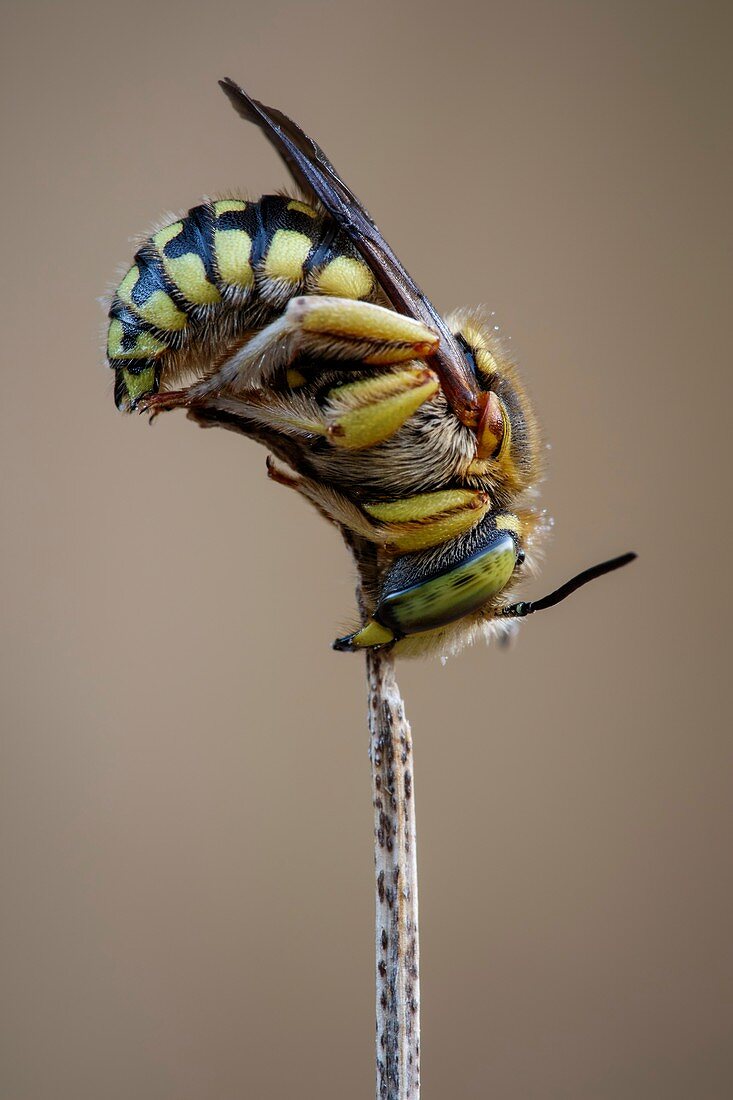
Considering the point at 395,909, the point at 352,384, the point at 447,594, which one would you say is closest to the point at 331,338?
the point at 352,384

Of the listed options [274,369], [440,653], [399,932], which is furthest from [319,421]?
[399,932]

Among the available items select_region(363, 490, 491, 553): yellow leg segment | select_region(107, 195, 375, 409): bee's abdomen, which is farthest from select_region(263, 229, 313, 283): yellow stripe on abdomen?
select_region(363, 490, 491, 553): yellow leg segment

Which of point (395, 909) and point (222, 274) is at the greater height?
point (222, 274)

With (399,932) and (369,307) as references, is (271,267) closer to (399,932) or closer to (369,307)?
(369,307)

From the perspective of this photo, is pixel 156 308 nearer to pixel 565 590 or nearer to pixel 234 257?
pixel 234 257

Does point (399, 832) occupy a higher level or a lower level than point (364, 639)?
lower

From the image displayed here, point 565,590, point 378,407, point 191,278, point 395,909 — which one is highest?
point 191,278
